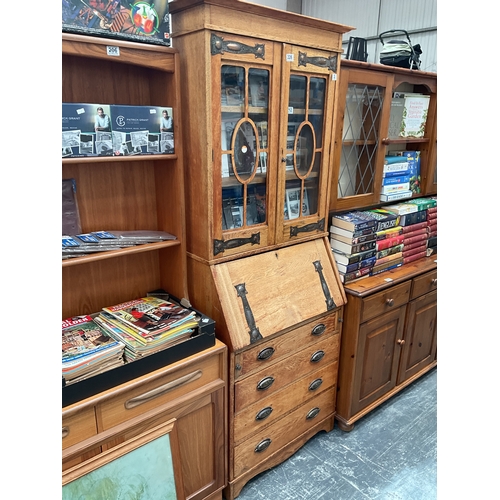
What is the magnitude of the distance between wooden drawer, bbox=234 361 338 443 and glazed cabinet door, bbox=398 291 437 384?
59cm

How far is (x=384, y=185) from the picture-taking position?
2.45m

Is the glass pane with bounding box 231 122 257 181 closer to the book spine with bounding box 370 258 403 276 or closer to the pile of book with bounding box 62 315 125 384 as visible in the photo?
the pile of book with bounding box 62 315 125 384

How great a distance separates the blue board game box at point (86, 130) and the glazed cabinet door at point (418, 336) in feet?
6.20

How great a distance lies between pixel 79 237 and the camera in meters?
1.53

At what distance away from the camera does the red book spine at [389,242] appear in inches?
90.0

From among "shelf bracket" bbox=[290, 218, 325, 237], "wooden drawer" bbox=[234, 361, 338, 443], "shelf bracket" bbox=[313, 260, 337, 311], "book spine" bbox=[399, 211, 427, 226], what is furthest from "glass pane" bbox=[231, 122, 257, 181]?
"book spine" bbox=[399, 211, 427, 226]

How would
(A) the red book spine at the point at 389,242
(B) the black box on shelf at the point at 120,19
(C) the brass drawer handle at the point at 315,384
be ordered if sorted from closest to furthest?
(B) the black box on shelf at the point at 120,19 → (C) the brass drawer handle at the point at 315,384 → (A) the red book spine at the point at 389,242

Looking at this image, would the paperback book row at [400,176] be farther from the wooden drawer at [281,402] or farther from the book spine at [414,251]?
the wooden drawer at [281,402]

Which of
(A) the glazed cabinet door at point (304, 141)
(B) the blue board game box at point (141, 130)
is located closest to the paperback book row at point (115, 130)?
(B) the blue board game box at point (141, 130)

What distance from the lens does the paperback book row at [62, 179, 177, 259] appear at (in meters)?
1.46
